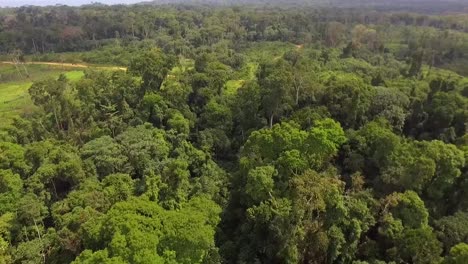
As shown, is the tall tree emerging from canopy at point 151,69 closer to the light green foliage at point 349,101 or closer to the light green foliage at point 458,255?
the light green foliage at point 349,101

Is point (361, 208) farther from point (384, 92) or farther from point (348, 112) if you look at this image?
point (384, 92)

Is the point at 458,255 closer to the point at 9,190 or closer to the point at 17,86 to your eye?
the point at 9,190

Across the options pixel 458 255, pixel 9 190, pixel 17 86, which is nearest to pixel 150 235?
pixel 9 190

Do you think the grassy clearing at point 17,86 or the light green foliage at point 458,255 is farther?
the grassy clearing at point 17,86

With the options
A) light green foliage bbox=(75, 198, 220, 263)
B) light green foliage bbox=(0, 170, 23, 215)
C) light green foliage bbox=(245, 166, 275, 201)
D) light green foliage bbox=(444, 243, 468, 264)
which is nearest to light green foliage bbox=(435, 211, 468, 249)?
light green foliage bbox=(444, 243, 468, 264)

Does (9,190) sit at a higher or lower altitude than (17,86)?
lower

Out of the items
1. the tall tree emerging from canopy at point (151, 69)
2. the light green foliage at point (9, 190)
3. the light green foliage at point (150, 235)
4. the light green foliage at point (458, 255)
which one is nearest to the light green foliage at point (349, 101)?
the light green foliage at point (458, 255)

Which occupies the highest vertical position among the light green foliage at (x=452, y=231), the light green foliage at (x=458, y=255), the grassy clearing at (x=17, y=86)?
the grassy clearing at (x=17, y=86)

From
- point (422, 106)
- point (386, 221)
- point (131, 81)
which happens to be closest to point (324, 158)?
point (386, 221)
